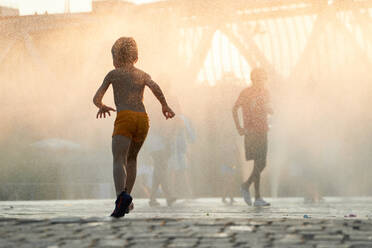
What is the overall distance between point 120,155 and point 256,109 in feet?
11.0

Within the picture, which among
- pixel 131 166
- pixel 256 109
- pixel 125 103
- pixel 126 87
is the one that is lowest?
pixel 131 166

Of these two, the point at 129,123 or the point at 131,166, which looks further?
the point at 131,166

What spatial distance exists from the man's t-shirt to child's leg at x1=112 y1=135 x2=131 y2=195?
3.27 m

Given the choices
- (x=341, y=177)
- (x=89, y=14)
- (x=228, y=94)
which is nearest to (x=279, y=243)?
(x=341, y=177)

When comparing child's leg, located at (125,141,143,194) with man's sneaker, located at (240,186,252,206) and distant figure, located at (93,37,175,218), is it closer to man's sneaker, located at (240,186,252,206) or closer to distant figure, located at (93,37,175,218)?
distant figure, located at (93,37,175,218)

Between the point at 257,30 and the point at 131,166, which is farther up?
the point at 257,30

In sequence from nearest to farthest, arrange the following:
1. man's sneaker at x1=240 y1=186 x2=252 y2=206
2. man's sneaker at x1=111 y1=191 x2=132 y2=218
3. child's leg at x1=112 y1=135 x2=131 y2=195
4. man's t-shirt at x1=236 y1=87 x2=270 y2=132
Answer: man's sneaker at x1=111 y1=191 x2=132 y2=218 < child's leg at x1=112 y1=135 x2=131 y2=195 < man's t-shirt at x1=236 y1=87 x2=270 y2=132 < man's sneaker at x1=240 y1=186 x2=252 y2=206

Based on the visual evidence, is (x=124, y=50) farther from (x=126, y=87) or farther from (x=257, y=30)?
(x=257, y=30)

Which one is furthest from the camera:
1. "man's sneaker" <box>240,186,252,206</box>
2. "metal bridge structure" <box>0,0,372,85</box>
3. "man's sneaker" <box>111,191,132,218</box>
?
"metal bridge structure" <box>0,0,372,85</box>

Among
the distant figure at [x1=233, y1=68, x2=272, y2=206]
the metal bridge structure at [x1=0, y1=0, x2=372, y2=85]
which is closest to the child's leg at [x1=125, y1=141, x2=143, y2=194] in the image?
the distant figure at [x1=233, y1=68, x2=272, y2=206]

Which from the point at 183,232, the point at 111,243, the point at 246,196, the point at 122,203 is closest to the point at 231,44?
the point at 246,196

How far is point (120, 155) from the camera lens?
23.3 ft

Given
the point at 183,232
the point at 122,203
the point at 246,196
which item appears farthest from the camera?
the point at 246,196

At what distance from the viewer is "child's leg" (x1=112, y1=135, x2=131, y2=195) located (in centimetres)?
703
